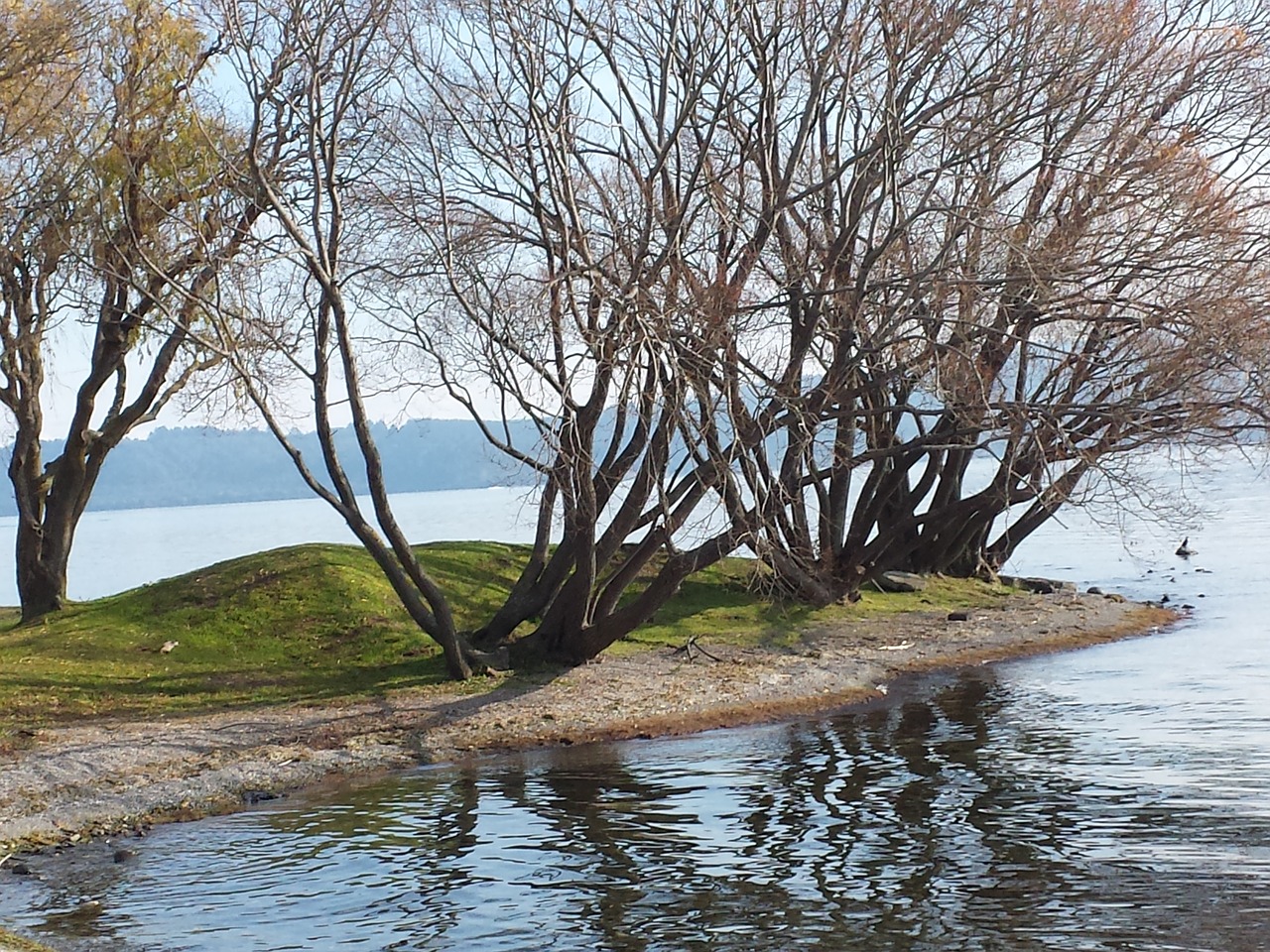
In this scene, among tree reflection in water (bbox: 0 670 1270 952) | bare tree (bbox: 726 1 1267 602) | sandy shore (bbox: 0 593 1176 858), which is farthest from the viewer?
bare tree (bbox: 726 1 1267 602)

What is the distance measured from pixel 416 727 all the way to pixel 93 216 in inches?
428

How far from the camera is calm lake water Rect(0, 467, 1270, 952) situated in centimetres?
1060

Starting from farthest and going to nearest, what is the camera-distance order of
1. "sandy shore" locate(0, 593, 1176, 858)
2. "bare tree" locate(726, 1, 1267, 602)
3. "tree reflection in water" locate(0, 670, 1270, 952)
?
"bare tree" locate(726, 1, 1267, 602) → "sandy shore" locate(0, 593, 1176, 858) → "tree reflection in water" locate(0, 670, 1270, 952)

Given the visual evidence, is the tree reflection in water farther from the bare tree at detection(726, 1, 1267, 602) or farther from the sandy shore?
the bare tree at detection(726, 1, 1267, 602)

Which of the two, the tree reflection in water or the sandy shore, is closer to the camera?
the tree reflection in water

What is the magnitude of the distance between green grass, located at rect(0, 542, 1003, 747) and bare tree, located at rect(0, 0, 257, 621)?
2.84 meters

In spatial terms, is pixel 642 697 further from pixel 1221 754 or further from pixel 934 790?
pixel 1221 754

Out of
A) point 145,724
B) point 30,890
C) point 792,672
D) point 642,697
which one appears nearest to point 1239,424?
point 792,672

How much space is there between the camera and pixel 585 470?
19.7 m

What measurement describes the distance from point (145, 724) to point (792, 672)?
31.9 feet

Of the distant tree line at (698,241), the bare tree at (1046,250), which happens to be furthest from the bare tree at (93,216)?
the bare tree at (1046,250)

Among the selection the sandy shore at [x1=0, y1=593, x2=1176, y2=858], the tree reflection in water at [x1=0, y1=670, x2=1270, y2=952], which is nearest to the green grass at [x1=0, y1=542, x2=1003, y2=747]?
the sandy shore at [x1=0, y1=593, x2=1176, y2=858]

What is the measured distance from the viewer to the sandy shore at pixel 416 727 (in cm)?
1549

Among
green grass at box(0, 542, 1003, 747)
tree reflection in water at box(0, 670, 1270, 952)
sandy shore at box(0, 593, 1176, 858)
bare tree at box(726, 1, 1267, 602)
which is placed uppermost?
bare tree at box(726, 1, 1267, 602)
